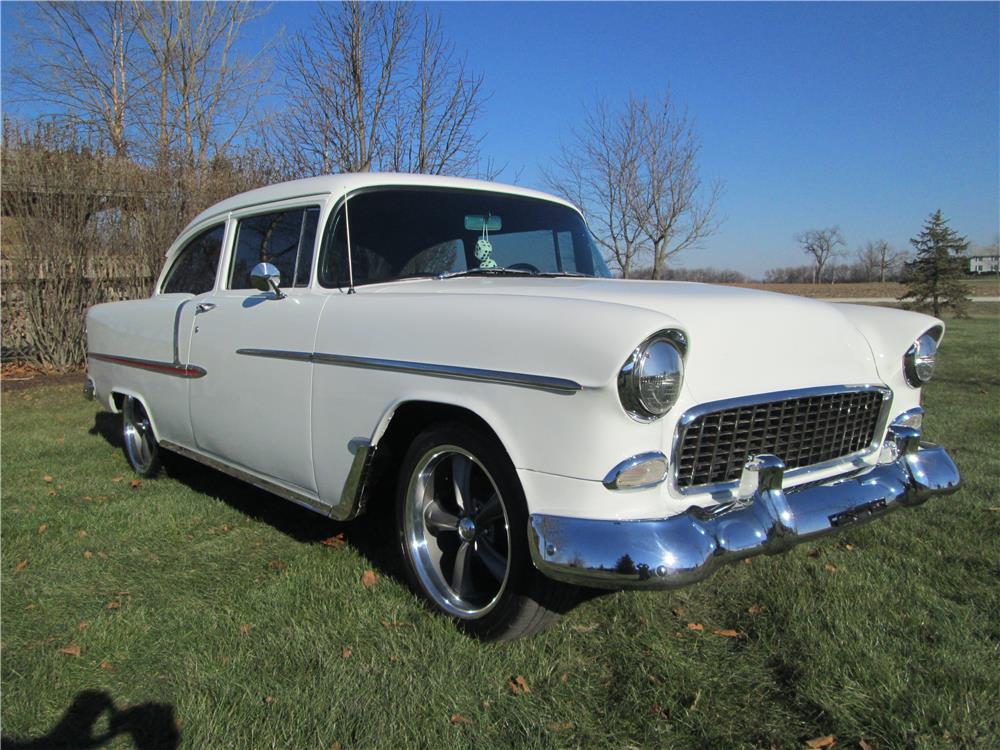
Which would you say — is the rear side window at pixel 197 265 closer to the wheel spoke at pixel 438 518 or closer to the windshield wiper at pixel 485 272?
the windshield wiper at pixel 485 272

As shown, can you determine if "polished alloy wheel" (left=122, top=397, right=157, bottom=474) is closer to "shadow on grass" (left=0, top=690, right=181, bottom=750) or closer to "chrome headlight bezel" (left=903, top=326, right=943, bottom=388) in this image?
"shadow on grass" (left=0, top=690, right=181, bottom=750)

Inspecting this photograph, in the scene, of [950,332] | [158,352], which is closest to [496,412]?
[158,352]

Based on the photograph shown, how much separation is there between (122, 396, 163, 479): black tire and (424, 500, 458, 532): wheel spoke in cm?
281

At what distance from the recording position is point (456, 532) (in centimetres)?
286

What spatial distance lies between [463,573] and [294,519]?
1693mm

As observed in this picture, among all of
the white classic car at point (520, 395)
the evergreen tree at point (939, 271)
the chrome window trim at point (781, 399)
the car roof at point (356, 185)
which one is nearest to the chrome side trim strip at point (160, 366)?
the white classic car at point (520, 395)

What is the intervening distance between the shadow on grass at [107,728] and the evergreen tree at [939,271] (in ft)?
75.6

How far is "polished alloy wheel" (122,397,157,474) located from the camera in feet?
16.3

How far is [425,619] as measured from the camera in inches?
109

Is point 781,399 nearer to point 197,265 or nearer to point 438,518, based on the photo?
point 438,518

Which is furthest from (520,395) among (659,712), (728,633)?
(728,633)

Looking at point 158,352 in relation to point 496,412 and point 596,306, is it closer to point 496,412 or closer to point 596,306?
point 496,412

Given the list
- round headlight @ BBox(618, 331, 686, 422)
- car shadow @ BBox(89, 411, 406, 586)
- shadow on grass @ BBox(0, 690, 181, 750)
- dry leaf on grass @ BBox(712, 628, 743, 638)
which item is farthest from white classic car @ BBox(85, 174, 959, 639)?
shadow on grass @ BBox(0, 690, 181, 750)

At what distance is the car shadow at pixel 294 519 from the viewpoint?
3547mm
